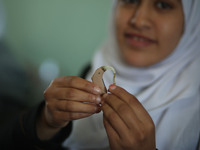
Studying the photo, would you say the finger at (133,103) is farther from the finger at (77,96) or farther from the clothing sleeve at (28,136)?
the clothing sleeve at (28,136)

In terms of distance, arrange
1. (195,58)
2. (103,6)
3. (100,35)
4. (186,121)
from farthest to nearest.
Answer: (100,35), (103,6), (195,58), (186,121)

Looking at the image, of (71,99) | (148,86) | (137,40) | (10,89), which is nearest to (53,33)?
(10,89)

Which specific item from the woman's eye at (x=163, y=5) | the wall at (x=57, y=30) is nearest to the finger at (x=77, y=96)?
the woman's eye at (x=163, y=5)

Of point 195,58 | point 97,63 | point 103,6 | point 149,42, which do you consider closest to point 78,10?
point 103,6

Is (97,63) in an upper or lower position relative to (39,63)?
upper

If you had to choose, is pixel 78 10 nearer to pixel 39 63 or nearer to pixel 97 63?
pixel 39 63

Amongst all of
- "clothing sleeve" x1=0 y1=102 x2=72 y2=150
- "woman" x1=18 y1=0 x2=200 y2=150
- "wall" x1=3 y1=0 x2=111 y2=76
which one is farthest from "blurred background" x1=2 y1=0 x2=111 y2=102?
"clothing sleeve" x1=0 y1=102 x2=72 y2=150
